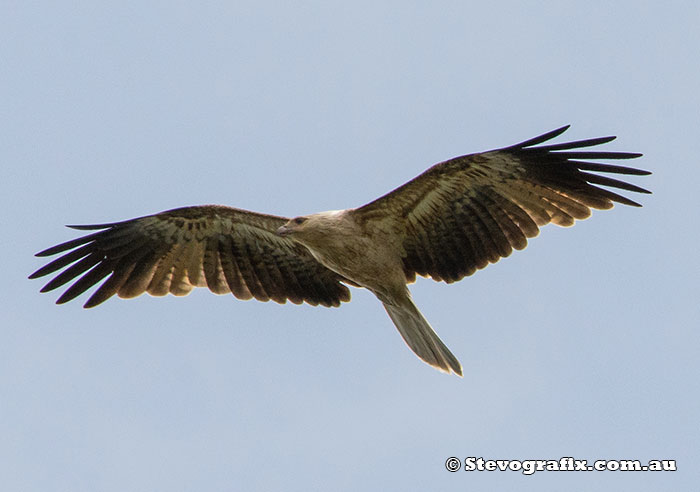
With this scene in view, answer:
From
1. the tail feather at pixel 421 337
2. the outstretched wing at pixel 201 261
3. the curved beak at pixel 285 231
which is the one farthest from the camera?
the outstretched wing at pixel 201 261

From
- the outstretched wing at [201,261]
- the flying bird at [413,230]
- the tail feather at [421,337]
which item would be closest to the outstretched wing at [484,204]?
the flying bird at [413,230]

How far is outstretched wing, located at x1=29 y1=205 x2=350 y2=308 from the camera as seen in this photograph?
1174 cm

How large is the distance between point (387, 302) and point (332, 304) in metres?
1.11

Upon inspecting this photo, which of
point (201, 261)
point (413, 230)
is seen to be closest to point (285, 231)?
point (413, 230)

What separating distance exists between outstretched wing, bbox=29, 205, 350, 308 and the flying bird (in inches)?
0.7

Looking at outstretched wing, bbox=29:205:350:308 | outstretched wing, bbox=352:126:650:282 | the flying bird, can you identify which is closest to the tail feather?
the flying bird

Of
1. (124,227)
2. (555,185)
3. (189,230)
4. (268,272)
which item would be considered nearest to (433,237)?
(555,185)

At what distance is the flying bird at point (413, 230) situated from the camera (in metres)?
10.5

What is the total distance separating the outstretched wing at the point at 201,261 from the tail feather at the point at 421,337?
1.16m

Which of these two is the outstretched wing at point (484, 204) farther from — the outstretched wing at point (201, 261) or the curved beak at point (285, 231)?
the outstretched wing at point (201, 261)

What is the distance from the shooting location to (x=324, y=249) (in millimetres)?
10539

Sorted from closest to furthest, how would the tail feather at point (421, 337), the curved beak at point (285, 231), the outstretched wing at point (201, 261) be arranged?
the tail feather at point (421, 337) → the curved beak at point (285, 231) → the outstretched wing at point (201, 261)

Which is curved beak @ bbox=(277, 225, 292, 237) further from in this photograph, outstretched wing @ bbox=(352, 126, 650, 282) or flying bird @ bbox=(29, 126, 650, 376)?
outstretched wing @ bbox=(352, 126, 650, 282)

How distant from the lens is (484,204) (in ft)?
35.7
